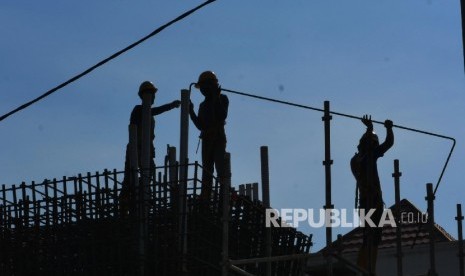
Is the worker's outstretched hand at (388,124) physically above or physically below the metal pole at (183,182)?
above

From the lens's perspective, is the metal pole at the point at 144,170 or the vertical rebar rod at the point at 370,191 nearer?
the metal pole at the point at 144,170

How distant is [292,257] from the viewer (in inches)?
630

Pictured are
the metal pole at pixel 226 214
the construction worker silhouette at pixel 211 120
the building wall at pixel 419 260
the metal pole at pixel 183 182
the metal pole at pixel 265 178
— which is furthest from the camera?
the building wall at pixel 419 260

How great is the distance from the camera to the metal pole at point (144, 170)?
1695 cm

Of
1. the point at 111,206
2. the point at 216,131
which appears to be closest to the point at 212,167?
the point at 216,131

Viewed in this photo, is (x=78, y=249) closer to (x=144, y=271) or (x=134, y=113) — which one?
(x=144, y=271)

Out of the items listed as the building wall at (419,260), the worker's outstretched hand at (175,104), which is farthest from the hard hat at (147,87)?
the building wall at (419,260)

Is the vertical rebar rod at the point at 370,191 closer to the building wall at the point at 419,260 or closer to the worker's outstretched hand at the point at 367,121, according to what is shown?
the worker's outstretched hand at the point at 367,121

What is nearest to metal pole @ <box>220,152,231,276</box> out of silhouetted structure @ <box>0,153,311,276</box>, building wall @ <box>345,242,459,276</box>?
silhouetted structure @ <box>0,153,311,276</box>

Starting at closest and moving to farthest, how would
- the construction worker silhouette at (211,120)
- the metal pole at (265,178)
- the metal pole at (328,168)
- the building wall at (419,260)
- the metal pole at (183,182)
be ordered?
the metal pole at (328,168)
the metal pole at (183,182)
the metal pole at (265,178)
the construction worker silhouette at (211,120)
the building wall at (419,260)

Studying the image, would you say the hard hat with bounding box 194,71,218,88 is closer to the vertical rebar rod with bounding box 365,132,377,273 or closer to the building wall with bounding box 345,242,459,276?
the vertical rebar rod with bounding box 365,132,377,273

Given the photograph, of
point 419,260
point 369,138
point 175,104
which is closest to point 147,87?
point 175,104

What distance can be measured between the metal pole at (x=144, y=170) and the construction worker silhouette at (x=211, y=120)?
981mm

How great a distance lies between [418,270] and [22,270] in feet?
25.0
